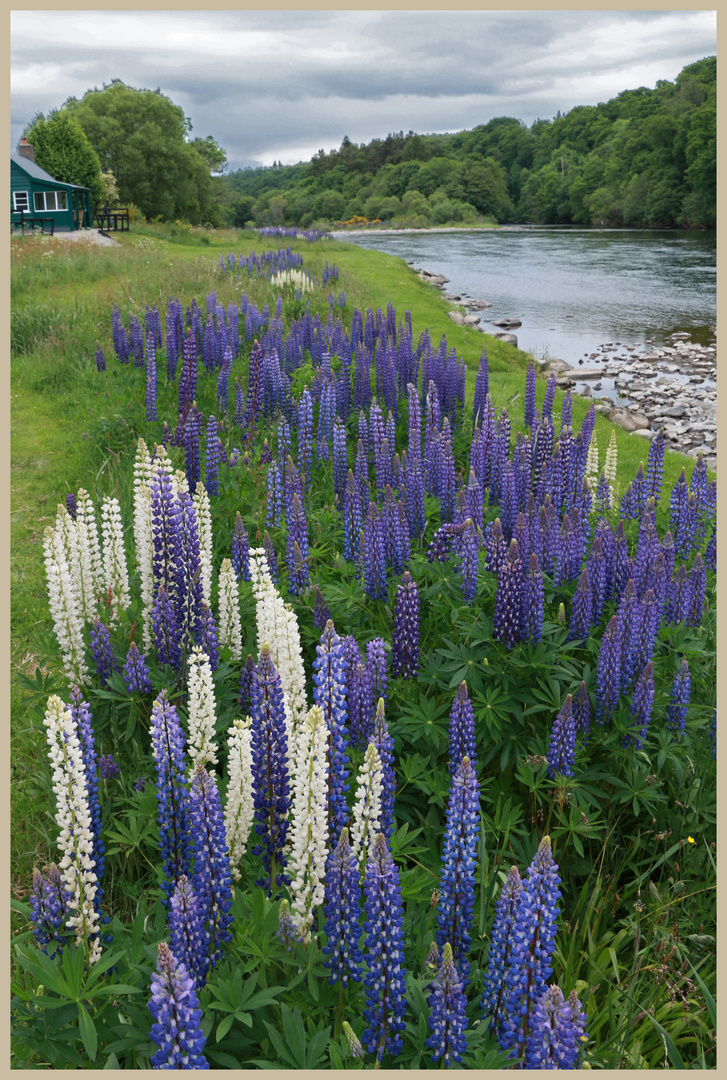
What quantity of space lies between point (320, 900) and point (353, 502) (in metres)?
3.03

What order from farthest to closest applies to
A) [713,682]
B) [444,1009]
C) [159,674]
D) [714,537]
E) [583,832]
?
[714,537] < [713,682] < [159,674] < [583,832] < [444,1009]

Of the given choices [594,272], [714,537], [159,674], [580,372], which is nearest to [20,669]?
[159,674]

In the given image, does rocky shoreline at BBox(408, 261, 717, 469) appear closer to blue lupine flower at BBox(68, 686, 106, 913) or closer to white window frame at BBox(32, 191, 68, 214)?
blue lupine flower at BBox(68, 686, 106, 913)

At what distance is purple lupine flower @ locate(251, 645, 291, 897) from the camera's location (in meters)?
2.70

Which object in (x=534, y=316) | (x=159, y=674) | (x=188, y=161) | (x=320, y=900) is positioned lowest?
(x=320, y=900)

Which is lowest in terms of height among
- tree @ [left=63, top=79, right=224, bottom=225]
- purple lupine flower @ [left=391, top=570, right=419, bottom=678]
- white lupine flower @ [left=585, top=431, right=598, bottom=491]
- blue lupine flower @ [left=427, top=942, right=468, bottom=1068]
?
blue lupine flower @ [left=427, top=942, right=468, bottom=1068]

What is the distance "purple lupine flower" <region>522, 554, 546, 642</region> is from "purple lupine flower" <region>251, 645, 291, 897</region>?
5.40 ft

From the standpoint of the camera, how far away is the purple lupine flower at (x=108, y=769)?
3527 mm

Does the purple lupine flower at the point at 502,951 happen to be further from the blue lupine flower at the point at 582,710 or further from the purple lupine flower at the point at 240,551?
the purple lupine flower at the point at 240,551

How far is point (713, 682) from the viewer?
4371 mm

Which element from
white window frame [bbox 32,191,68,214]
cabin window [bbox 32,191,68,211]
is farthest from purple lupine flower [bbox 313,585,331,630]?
cabin window [bbox 32,191,68,211]

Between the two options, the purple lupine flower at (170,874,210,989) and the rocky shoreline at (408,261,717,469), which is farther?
the rocky shoreline at (408,261,717,469)

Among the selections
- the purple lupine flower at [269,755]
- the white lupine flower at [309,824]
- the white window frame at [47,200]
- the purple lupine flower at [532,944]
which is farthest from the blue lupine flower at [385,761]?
the white window frame at [47,200]

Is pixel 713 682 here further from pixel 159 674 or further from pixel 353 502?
pixel 159 674
